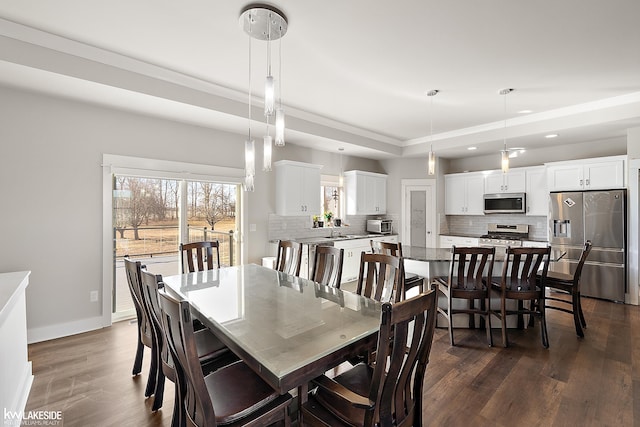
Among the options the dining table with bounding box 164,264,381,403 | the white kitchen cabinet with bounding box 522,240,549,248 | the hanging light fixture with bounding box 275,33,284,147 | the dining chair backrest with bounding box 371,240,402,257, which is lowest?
the dining table with bounding box 164,264,381,403

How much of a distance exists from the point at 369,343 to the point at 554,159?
6004 mm

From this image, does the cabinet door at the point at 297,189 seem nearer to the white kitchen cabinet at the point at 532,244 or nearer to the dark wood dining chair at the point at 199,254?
the dark wood dining chair at the point at 199,254

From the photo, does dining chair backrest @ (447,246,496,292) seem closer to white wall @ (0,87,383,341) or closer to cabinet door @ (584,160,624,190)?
cabinet door @ (584,160,624,190)

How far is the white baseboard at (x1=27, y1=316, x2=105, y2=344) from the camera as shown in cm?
314

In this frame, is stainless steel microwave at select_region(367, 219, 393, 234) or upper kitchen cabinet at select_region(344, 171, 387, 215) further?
stainless steel microwave at select_region(367, 219, 393, 234)

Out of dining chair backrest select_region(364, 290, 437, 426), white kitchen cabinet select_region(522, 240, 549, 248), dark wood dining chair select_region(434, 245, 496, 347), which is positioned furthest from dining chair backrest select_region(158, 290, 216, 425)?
white kitchen cabinet select_region(522, 240, 549, 248)

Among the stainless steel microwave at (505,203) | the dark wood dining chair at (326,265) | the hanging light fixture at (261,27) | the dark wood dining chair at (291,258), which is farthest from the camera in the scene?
the stainless steel microwave at (505,203)

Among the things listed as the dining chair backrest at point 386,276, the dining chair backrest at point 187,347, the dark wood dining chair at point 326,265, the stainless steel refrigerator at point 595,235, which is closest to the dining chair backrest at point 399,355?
the dining chair backrest at point 187,347

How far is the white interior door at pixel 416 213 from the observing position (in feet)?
21.9

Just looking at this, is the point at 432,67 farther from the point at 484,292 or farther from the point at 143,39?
the point at 143,39

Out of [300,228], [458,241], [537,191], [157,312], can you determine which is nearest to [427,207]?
[458,241]

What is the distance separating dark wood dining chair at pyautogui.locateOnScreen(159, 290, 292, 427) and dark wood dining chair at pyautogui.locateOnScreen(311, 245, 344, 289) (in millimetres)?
1240

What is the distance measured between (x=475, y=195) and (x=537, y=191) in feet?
3.55

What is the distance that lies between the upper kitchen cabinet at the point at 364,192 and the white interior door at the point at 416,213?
21.0 inches
